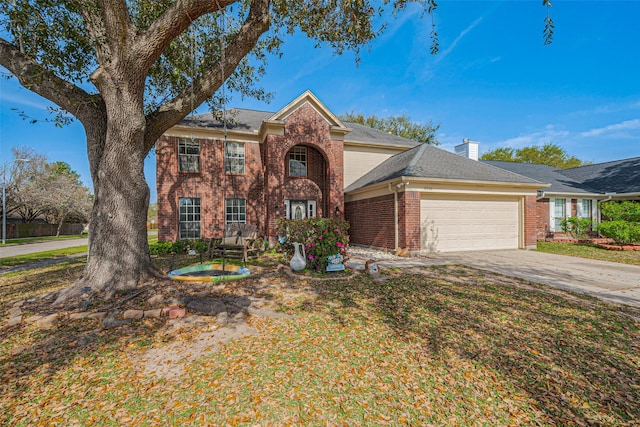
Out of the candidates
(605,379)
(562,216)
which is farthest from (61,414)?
(562,216)

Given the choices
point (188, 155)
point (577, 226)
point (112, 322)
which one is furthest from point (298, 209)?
point (577, 226)

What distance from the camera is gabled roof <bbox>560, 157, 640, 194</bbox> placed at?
1560cm

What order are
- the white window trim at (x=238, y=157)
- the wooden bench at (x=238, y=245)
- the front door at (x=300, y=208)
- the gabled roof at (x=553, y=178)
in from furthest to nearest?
the gabled roof at (x=553, y=178) < the front door at (x=300, y=208) < the white window trim at (x=238, y=157) < the wooden bench at (x=238, y=245)

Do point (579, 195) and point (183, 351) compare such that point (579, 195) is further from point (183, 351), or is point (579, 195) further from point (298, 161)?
point (183, 351)

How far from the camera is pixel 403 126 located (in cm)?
3053

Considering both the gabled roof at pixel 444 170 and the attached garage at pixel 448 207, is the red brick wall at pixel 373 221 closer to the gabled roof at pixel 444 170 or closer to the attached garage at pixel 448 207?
the attached garage at pixel 448 207

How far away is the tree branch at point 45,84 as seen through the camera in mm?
5281

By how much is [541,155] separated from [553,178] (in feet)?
84.0

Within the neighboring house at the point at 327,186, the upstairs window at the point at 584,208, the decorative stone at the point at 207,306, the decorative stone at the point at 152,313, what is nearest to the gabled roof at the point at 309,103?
the neighboring house at the point at 327,186

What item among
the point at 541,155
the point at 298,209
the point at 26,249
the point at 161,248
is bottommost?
the point at 26,249

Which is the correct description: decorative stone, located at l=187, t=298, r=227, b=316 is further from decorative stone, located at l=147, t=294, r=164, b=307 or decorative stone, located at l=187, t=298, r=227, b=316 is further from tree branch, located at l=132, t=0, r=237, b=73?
tree branch, located at l=132, t=0, r=237, b=73

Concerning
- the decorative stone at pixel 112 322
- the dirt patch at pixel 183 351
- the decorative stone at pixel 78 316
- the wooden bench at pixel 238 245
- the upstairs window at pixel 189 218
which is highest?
the upstairs window at pixel 189 218

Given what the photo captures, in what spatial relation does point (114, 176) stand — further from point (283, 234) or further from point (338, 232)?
point (338, 232)

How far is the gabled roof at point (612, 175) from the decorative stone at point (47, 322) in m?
23.7
